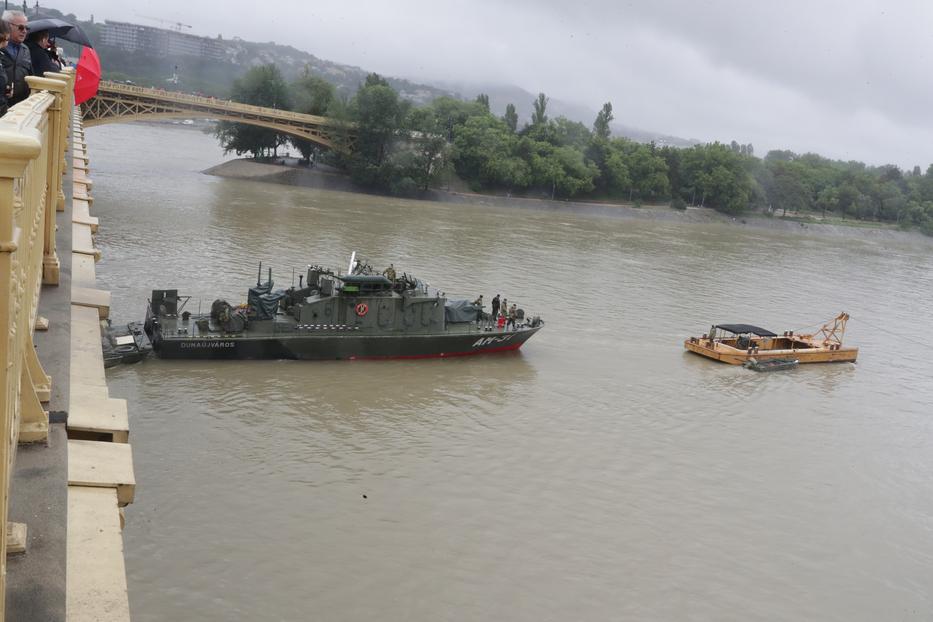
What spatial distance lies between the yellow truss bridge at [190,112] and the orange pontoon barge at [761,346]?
5175cm

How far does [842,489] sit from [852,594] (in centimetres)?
607

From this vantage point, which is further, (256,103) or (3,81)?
(256,103)

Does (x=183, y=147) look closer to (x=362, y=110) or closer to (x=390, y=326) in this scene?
(x=362, y=110)

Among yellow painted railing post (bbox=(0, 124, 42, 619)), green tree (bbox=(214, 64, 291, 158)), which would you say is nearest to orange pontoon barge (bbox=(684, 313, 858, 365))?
yellow painted railing post (bbox=(0, 124, 42, 619))

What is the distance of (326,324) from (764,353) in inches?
717

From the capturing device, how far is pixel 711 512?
20.0m

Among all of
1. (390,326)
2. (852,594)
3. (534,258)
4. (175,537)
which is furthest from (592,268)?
(175,537)

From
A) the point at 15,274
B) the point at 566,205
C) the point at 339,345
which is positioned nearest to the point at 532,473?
the point at 339,345

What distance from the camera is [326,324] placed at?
91.1 ft

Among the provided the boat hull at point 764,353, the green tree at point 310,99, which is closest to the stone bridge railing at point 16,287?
the boat hull at point 764,353

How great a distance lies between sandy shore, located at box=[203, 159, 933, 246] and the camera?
81.4 meters

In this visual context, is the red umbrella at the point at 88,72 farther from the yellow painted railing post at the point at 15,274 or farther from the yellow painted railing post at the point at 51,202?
the yellow painted railing post at the point at 15,274

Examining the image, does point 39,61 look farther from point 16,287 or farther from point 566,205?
point 566,205

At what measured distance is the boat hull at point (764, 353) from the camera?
34.2 metres
